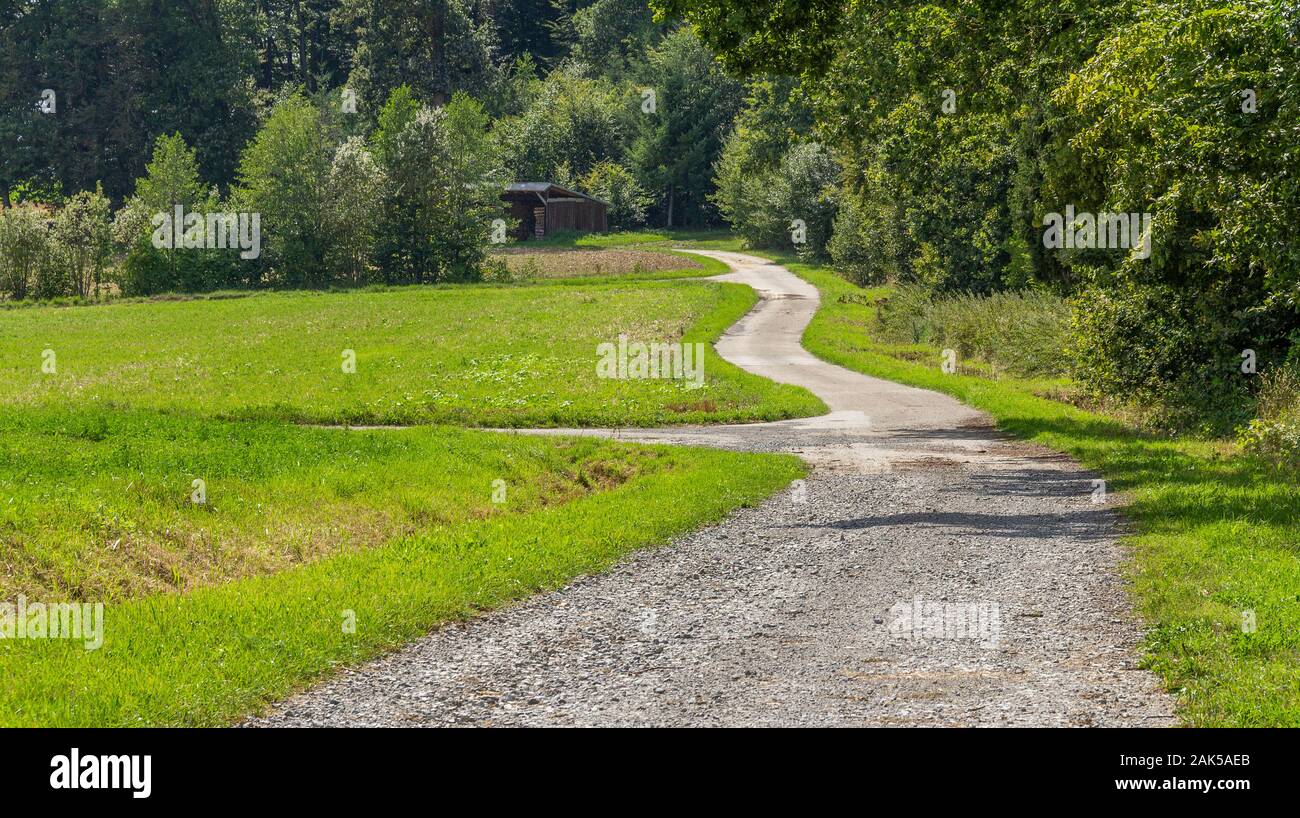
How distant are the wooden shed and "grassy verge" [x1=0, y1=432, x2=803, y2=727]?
94.8 m

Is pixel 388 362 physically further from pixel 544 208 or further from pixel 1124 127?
pixel 544 208

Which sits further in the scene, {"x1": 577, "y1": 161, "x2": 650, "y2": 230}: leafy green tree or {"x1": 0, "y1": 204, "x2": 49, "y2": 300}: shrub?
{"x1": 577, "y1": 161, "x2": 650, "y2": 230}: leafy green tree

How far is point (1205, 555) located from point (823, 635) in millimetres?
5067

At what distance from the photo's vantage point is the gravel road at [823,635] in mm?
8711

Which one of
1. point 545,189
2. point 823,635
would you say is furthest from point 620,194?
point 823,635

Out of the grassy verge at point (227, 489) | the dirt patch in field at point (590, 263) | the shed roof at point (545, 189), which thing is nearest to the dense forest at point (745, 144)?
the dirt patch in field at point (590, 263)

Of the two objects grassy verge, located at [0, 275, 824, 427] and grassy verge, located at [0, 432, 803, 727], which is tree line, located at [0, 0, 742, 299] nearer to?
grassy verge, located at [0, 275, 824, 427]

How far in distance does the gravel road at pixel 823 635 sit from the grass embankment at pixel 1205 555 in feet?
1.11

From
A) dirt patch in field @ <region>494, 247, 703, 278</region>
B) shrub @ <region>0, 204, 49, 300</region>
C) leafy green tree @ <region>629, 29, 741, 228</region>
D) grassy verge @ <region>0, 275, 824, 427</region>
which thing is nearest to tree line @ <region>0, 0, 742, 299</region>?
shrub @ <region>0, 204, 49, 300</region>

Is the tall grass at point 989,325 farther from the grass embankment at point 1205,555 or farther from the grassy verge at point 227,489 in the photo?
the grassy verge at point 227,489

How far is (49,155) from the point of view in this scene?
108688mm

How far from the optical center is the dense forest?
18000 mm
